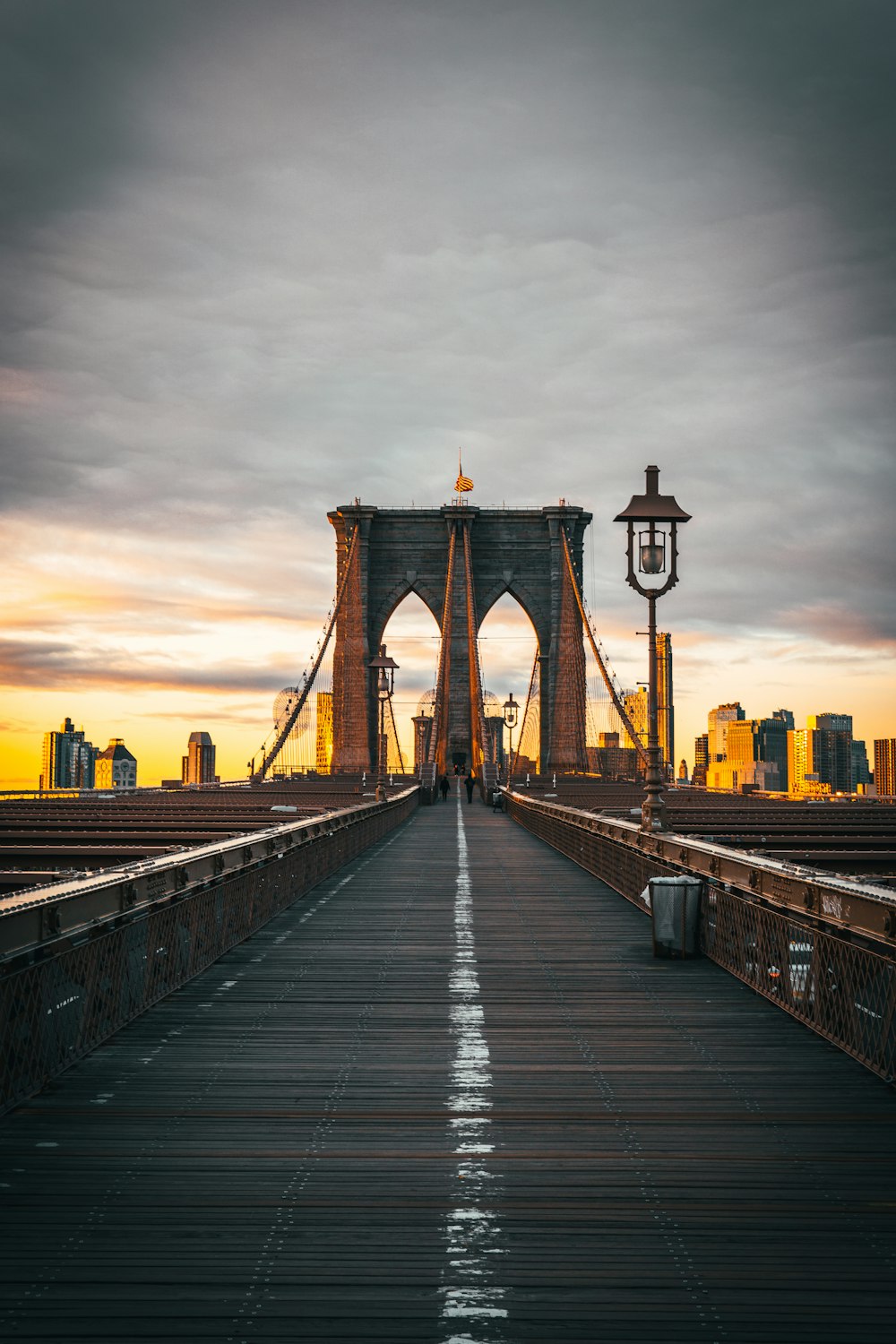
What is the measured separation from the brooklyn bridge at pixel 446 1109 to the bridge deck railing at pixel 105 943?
0.11 feet

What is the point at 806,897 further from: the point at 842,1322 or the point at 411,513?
the point at 411,513

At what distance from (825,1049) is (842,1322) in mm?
4379

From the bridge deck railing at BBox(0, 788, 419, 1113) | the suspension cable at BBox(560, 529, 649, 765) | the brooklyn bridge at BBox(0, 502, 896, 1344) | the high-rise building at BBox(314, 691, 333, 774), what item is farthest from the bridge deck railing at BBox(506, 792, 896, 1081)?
the high-rise building at BBox(314, 691, 333, 774)

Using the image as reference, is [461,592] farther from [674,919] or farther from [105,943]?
[105,943]

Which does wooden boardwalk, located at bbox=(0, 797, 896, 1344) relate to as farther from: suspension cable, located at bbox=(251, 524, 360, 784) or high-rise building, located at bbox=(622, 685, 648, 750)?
high-rise building, located at bbox=(622, 685, 648, 750)

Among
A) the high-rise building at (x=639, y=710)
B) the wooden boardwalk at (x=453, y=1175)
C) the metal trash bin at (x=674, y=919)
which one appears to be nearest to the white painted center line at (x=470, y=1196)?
the wooden boardwalk at (x=453, y=1175)

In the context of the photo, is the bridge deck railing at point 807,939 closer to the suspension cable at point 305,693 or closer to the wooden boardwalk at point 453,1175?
the wooden boardwalk at point 453,1175

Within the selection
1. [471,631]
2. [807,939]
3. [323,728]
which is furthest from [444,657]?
[807,939]

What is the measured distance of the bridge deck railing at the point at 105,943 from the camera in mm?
6758

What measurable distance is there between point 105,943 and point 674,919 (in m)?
6.17

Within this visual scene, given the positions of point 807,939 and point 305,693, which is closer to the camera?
point 807,939

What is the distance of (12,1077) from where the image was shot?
673 cm

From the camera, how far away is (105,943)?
8.24m

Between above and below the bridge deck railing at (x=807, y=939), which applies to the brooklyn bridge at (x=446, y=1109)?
below
